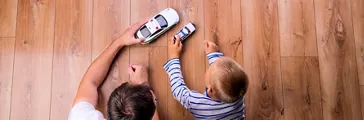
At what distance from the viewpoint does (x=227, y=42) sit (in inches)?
39.8

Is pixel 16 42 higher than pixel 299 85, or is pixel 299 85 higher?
pixel 16 42

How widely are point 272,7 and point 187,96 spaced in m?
0.45

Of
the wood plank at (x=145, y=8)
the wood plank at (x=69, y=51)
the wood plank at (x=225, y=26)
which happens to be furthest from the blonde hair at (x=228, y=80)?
the wood plank at (x=69, y=51)

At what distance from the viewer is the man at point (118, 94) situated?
0.61 metres

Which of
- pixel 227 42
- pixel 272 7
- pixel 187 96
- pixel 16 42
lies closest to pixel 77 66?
pixel 16 42

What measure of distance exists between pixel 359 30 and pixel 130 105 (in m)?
0.87

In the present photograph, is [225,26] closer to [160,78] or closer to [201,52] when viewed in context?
[201,52]

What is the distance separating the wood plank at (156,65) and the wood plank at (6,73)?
41 centimetres

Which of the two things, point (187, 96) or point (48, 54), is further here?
point (48, 54)

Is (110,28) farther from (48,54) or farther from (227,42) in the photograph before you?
(227,42)

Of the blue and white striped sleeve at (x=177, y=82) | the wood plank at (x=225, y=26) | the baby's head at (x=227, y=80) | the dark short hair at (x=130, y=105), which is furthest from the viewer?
the wood plank at (x=225, y=26)

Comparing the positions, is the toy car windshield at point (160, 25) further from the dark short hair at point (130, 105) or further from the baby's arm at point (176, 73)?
the dark short hair at point (130, 105)

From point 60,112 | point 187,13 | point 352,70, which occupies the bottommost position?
point 60,112

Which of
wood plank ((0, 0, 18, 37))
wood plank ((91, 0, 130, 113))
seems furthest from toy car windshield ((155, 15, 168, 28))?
wood plank ((0, 0, 18, 37))
